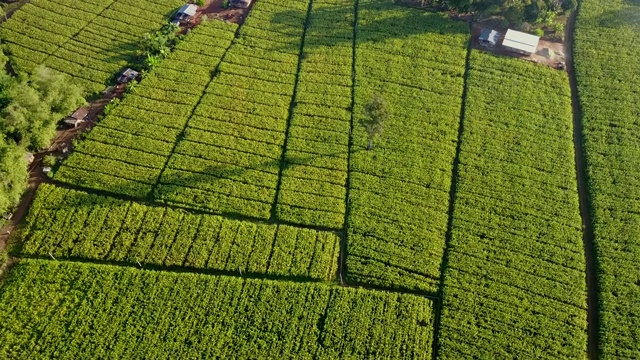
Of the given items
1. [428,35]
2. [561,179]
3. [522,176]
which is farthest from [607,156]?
[428,35]

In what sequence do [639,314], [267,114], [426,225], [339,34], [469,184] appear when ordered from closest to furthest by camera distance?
[639,314] → [426,225] → [469,184] → [267,114] → [339,34]

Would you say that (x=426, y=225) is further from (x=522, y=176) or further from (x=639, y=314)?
(x=639, y=314)

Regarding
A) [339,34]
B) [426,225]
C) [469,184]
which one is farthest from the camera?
[339,34]

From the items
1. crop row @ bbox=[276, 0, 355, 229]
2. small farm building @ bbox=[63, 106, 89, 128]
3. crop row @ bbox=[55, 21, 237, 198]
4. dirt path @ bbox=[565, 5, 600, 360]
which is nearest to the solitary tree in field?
crop row @ bbox=[276, 0, 355, 229]

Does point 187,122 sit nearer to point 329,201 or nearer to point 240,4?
point 329,201

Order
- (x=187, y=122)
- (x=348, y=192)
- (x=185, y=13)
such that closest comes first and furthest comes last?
(x=348, y=192) < (x=187, y=122) < (x=185, y=13)

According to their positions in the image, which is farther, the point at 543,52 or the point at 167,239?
the point at 543,52

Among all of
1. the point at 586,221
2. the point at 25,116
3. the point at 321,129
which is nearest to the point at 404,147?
the point at 321,129
